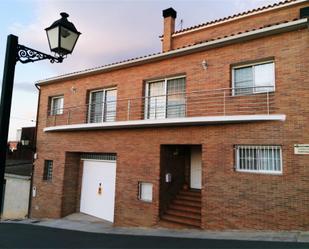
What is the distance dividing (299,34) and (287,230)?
575cm

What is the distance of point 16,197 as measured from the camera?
17.2 m

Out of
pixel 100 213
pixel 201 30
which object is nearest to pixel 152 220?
pixel 100 213

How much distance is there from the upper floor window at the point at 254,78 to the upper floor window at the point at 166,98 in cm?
215

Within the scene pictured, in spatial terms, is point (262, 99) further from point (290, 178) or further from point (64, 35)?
point (64, 35)

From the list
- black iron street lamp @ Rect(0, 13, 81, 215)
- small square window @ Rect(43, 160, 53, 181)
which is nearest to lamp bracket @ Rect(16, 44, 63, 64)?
black iron street lamp @ Rect(0, 13, 81, 215)

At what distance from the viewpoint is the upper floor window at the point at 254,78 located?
958cm

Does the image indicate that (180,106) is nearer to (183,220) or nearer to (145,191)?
(145,191)

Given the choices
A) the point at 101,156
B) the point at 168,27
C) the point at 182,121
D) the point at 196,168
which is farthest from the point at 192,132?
the point at 168,27

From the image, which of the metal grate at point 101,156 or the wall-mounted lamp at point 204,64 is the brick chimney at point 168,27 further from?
the metal grate at point 101,156

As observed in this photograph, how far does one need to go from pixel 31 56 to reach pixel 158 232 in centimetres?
791

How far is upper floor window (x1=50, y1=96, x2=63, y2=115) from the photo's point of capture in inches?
641

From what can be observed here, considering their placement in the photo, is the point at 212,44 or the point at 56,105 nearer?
the point at 212,44

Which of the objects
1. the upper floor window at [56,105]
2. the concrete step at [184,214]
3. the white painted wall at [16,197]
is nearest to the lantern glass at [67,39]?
the concrete step at [184,214]

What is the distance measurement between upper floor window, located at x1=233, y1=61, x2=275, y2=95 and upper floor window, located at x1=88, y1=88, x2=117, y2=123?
226 inches
